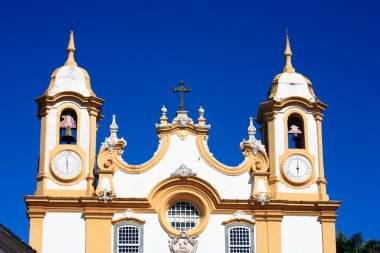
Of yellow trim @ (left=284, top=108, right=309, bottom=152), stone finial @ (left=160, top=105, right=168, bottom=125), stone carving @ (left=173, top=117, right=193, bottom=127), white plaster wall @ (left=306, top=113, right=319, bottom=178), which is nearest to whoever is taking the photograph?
stone carving @ (left=173, top=117, right=193, bottom=127)

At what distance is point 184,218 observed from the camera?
3791 centimetres

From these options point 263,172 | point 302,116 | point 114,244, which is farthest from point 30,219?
point 302,116

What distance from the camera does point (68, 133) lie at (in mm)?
38812

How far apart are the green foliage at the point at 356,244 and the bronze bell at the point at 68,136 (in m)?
14.4

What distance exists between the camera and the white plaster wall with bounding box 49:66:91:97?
3897cm

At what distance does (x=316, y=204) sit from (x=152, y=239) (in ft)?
22.1

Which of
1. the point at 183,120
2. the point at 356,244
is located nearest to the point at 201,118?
the point at 183,120

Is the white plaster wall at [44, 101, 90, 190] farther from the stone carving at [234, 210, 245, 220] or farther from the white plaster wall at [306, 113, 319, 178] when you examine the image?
the white plaster wall at [306, 113, 319, 178]

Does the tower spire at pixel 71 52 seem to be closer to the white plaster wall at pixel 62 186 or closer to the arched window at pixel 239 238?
the white plaster wall at pixel 62 186

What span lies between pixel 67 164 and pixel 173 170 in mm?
4259

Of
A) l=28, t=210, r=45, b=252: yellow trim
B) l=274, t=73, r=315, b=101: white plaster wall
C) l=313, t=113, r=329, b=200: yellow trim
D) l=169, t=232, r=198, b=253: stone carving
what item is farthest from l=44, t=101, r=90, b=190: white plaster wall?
l=313, t=113, r=329, b=200: yellow trim

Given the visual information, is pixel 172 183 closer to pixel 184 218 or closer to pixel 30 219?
pixel 184 218

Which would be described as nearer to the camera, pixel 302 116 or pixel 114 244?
pixel 114 244

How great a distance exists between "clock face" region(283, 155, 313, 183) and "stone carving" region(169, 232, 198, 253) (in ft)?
16.3
